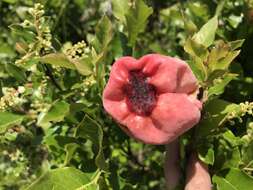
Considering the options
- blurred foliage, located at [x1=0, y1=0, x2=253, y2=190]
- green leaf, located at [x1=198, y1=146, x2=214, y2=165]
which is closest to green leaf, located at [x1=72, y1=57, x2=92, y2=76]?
blurred foliage, located at [x1=0, y1=0, x2=253, y2=190]

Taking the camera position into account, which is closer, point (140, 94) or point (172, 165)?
point (140, 94)

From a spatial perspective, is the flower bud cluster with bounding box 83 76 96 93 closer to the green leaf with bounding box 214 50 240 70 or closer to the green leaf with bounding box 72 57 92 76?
the green leaf with bounding box 72 57 92 76

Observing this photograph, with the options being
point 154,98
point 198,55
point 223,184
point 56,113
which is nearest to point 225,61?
point 198,55

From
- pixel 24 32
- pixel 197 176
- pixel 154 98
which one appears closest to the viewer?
pixel 154 98

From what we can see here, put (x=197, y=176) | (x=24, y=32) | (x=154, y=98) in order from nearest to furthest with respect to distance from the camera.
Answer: (x=154, y=98) < (x=197, y=176) < (x=24, y=32)

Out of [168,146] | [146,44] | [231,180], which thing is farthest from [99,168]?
[146,44]

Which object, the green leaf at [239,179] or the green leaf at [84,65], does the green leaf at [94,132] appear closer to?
the green leaf at [84,65]

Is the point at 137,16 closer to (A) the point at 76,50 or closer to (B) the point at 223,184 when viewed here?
(A) the point at 76,50
